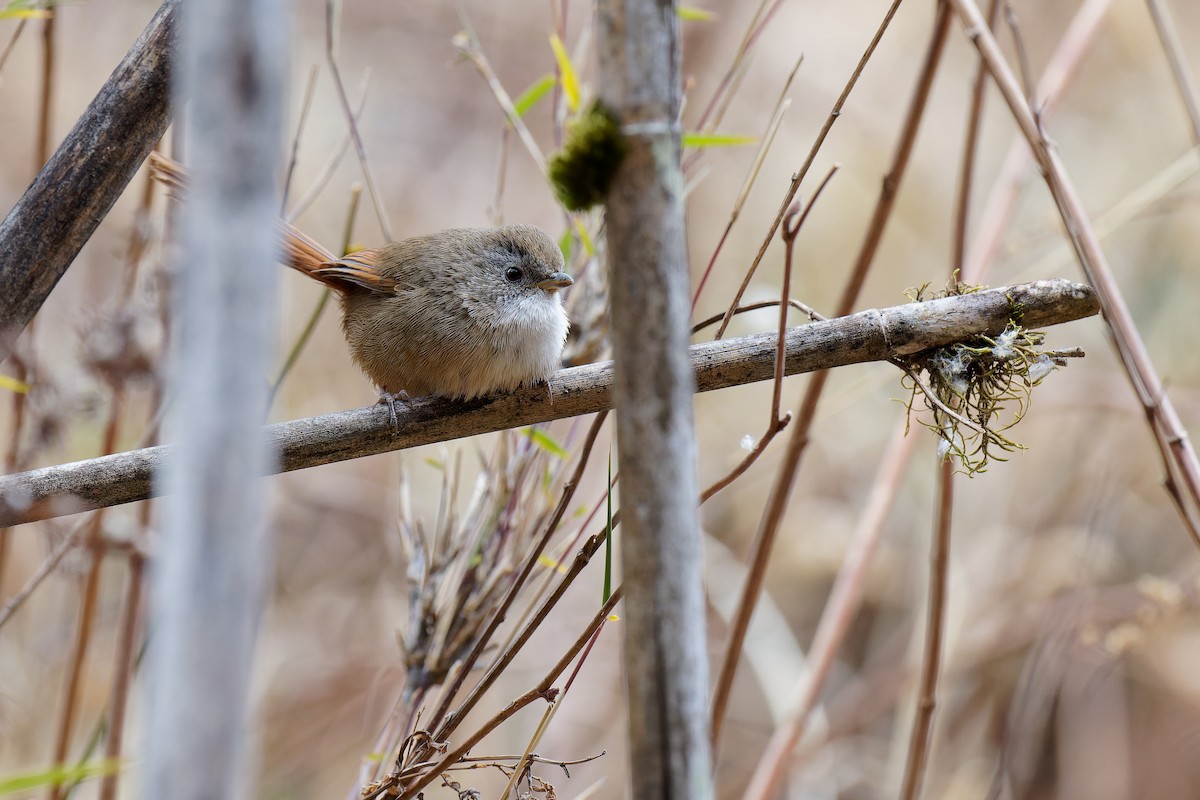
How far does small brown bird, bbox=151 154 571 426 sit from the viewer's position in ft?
6.89

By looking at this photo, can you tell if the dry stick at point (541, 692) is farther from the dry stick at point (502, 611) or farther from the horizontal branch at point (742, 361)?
the horizontal branch at point (742, 361)

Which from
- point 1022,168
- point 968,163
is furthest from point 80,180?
point 1022,168

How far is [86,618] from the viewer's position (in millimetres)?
2225

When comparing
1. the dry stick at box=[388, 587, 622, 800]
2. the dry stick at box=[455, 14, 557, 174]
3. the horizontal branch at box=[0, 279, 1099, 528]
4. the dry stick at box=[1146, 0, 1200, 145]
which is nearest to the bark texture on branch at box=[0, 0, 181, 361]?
the horizontal branch at box=[0, 279, 1099, 528]

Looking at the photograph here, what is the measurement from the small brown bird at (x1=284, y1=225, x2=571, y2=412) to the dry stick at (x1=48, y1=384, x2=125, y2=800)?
1.94 ft

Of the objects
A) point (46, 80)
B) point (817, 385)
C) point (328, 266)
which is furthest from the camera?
point (328, 266)

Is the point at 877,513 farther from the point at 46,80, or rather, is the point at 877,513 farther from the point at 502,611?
the point at 46,80

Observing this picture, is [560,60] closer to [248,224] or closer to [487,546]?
[487,546]

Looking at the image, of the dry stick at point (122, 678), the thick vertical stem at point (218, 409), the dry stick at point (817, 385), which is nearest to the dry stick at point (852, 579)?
the dry stick at point (817, 385)

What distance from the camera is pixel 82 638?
7.25 ft

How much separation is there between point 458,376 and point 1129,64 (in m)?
4.62

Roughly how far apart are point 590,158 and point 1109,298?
1.41 m

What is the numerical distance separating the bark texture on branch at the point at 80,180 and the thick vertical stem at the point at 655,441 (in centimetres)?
104

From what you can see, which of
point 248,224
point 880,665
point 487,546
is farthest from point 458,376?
point 880,665
